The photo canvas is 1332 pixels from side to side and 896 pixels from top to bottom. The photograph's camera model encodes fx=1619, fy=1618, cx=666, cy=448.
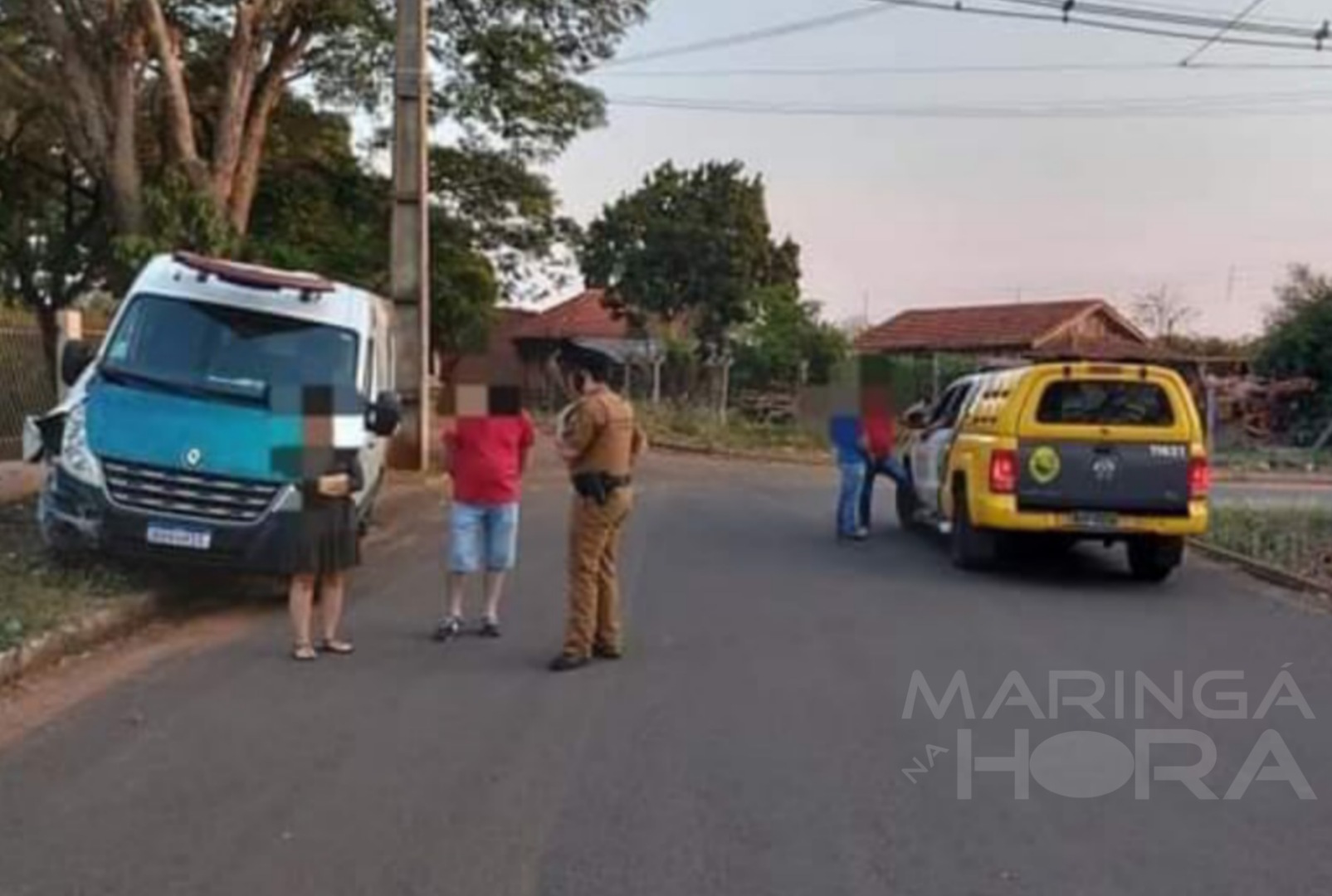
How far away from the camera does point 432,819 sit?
19.3 feet

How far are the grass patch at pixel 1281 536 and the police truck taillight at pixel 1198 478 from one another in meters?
1.28

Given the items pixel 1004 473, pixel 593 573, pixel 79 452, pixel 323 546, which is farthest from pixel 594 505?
pixel 1004 473

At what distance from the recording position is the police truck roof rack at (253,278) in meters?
12.1

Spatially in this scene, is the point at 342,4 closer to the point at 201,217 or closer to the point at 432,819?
the point at 201,217

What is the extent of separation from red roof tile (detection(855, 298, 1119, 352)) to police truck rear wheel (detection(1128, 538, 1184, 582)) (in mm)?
37273

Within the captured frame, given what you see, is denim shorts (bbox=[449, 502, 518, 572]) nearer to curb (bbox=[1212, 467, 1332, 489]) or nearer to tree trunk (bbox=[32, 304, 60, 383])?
tree trunk (bbox=[32, 304, 60, 383])

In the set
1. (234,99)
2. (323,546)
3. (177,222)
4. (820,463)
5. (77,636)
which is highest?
(234,99)

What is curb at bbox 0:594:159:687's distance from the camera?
27.7 ft

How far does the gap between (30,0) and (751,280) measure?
3497 centimetres

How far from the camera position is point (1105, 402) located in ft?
44.1

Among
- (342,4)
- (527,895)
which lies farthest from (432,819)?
(342,4)

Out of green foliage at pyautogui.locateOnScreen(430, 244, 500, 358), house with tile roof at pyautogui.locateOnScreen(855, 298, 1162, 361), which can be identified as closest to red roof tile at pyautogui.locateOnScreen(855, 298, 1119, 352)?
house with tile roof at pyautogui.locateOnScreen(855, 298, 1162, 361)

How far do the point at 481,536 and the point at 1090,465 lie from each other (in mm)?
5522

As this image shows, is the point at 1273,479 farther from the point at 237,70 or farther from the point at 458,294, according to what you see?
the point at 237,70
